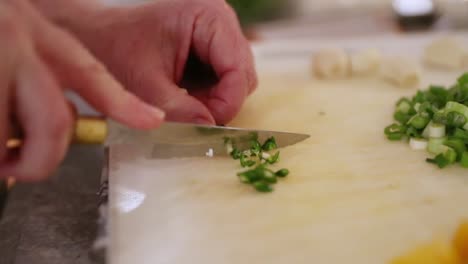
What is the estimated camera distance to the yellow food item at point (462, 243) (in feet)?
2.08

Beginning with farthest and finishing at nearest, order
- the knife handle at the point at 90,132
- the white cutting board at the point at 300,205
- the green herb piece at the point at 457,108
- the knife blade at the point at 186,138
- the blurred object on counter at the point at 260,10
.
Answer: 1. the blurred object on counter at the point at 260,10
2. the knife handle at the point at 90,132
3. the green herb piece at the point at 457,108
4. the knife blade at the point at 186,138
5. the white cutting board at the point at 300,205

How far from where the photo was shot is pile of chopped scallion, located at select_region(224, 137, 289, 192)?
79 centimetres

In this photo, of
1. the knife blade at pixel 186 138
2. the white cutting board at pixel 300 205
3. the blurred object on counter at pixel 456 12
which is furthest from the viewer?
the blurred object on counter at pixel 456 12

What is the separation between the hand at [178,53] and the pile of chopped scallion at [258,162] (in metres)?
0.07

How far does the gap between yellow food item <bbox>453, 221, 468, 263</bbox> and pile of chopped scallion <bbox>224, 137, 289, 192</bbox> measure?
0.25 meters

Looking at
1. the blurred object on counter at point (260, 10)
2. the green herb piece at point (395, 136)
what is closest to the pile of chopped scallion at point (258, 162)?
the green herb piece at point (395, 136)

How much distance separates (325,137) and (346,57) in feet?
1.08

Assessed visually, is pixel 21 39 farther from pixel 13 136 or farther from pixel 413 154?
pixel 413 154

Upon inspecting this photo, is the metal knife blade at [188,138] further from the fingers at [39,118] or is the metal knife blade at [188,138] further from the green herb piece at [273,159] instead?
the fingers at [39,118]

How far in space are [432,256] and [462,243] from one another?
0.05 m

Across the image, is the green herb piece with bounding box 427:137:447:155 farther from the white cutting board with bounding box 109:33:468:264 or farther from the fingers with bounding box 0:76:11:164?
the fingers with bounding box 0:76:11:164

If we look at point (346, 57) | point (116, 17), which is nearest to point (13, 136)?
point (116, 17)

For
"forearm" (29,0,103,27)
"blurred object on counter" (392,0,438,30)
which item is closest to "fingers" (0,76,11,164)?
"forearm" (29,0,103,27)

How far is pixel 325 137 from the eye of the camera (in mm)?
939
